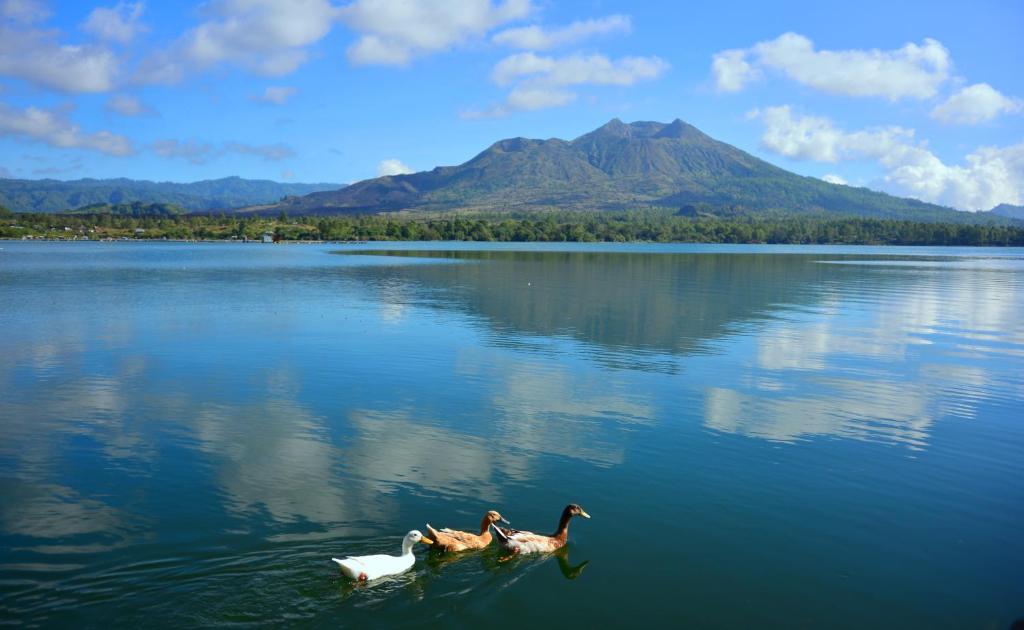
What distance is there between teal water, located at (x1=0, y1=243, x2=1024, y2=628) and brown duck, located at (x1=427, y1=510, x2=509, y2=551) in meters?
0.21

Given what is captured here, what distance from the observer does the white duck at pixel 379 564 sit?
9953 mm

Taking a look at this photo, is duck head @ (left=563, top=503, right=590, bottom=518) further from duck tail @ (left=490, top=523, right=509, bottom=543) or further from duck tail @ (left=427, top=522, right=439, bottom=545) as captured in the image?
duck tail @ (left=427, top=522, right=439, bottom=545)

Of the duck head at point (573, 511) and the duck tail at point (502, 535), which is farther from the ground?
the duck head at point (573, 511)

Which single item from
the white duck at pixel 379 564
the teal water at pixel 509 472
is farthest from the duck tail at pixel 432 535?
the teal water at pixel 509 472

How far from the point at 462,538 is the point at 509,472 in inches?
142

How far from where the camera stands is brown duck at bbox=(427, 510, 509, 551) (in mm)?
10820

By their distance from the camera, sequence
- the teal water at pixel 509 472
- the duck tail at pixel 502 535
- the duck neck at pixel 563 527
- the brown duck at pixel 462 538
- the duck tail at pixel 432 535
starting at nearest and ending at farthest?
the teal water at pixel 509 472, the duck tail at pixel 432 535, the brown duck at pixel 462 538, the duck tail at pixel 502 535, the duck neck at pixel 563 527

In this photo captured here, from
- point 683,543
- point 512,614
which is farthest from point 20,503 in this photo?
point 683,543

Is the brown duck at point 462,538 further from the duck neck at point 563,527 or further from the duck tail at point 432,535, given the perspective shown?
the duck neck at point 563,527

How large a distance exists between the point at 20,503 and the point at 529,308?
102 ft

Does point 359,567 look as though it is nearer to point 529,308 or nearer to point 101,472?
point 101,472

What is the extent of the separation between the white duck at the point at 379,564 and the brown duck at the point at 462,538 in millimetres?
273

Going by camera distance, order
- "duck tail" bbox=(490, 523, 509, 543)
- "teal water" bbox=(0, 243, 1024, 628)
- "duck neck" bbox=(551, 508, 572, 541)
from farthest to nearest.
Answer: "duck neck" bbox=(551, 508, 572, 541) < "duck tail" bbox=(490, 523, 509, 543) < "teal water" bbox=(0, 243, 1024, 628)

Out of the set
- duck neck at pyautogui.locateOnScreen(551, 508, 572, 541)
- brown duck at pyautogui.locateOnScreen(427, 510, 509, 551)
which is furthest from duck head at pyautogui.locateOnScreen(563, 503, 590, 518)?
brown duck at pyautogui.locateOnScreen(427, 510, 509, 551)
